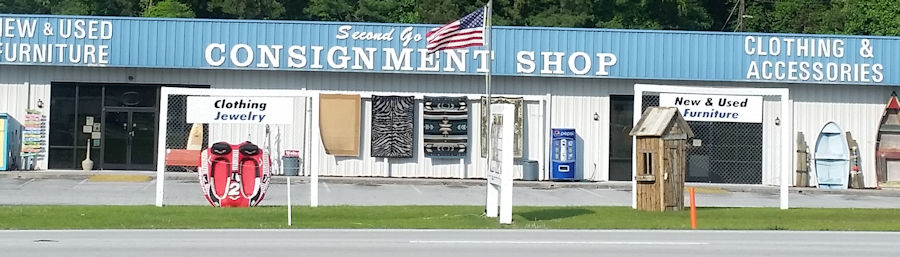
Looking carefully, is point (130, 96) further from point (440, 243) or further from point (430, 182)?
point (440, 243)

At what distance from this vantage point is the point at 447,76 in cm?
3569

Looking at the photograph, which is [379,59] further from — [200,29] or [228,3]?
[228,3]

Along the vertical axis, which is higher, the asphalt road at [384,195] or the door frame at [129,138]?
the door frame at [129,138]

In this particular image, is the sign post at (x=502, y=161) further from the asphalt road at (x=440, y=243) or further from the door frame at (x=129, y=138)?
the door frame at (x=129, y=138)

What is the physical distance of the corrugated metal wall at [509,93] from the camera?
35125 mm

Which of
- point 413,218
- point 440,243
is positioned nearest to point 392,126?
point 413,218

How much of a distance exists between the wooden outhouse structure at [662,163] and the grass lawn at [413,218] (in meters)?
0.35

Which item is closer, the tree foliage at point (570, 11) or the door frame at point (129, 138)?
the door frame at point (129, 138)

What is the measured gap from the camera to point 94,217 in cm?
2044

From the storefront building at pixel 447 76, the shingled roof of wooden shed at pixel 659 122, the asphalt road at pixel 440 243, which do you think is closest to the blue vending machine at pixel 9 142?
the storefront building at pixel 447 76

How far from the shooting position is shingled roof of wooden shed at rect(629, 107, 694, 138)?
76.5 ft

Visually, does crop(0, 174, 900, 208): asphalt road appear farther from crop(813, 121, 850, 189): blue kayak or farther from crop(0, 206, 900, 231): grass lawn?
crop(0, 206, 900, 231): grass lawn

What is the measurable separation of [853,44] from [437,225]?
19.9 m

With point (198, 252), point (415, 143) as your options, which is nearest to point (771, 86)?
point (415, 143)
